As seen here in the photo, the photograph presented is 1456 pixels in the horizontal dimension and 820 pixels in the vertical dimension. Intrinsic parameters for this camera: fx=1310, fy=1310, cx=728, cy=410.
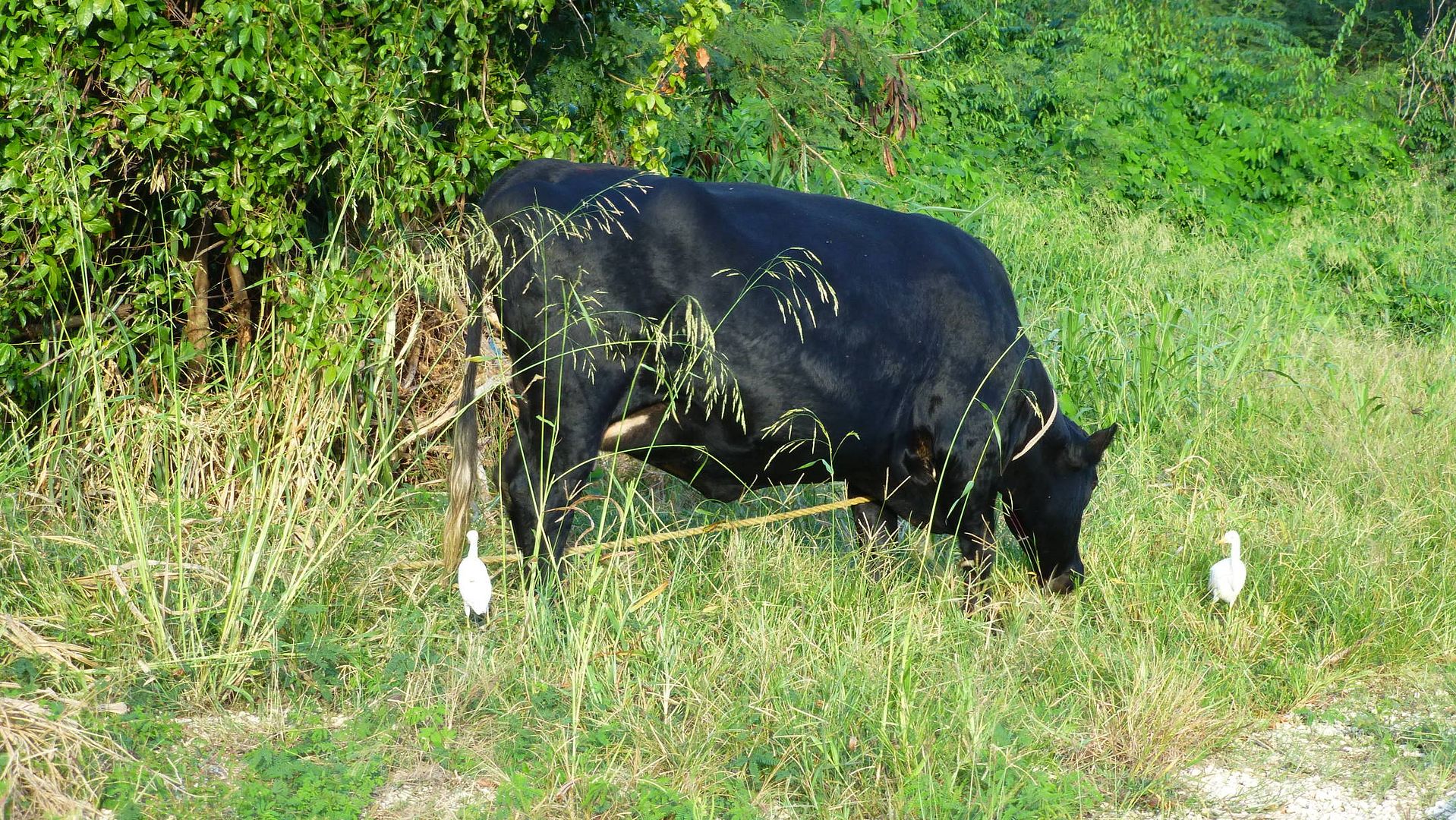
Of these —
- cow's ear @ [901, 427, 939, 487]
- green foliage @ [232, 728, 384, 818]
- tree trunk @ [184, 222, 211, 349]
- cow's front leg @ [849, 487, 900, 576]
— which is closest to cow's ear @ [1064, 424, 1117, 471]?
cow's ear @ [901, 427, 939, 487]

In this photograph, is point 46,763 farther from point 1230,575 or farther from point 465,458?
point 1230,575

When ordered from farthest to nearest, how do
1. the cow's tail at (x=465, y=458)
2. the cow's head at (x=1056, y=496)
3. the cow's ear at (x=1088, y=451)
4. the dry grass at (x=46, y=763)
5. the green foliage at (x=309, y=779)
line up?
the cow's head at (x=1056, y=496) → the cow's ear at (x=1088, y=451) → the cow's tail at (x=465, y=458) → the green foliage at (x=309, y=779) → the dry grass at (x=46, y=763)

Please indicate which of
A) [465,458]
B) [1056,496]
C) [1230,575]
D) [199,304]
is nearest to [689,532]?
[465,458]

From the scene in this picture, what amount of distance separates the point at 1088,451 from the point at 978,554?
52 cm

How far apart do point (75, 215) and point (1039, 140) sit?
913 cm

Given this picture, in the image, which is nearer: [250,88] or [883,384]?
[250,88]

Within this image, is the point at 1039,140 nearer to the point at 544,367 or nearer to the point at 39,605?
the point at 544,367

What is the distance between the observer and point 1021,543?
478cm

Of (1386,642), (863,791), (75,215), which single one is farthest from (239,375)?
(1386,642)

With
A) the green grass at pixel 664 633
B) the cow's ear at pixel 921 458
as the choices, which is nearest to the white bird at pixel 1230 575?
the green grass at pixel 664 633

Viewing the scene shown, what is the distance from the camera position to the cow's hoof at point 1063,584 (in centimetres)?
456

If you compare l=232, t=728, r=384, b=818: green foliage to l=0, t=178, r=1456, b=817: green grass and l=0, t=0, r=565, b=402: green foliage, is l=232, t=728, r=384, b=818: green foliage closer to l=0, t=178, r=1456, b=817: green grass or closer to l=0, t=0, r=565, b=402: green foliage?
l=0, t=178, r=1456, b=817: green grass

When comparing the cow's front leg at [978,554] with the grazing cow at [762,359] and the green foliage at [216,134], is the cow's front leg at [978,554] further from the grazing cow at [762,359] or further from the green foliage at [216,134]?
the green foliage at [216,134]

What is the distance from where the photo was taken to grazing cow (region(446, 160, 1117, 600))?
13.0 ft
